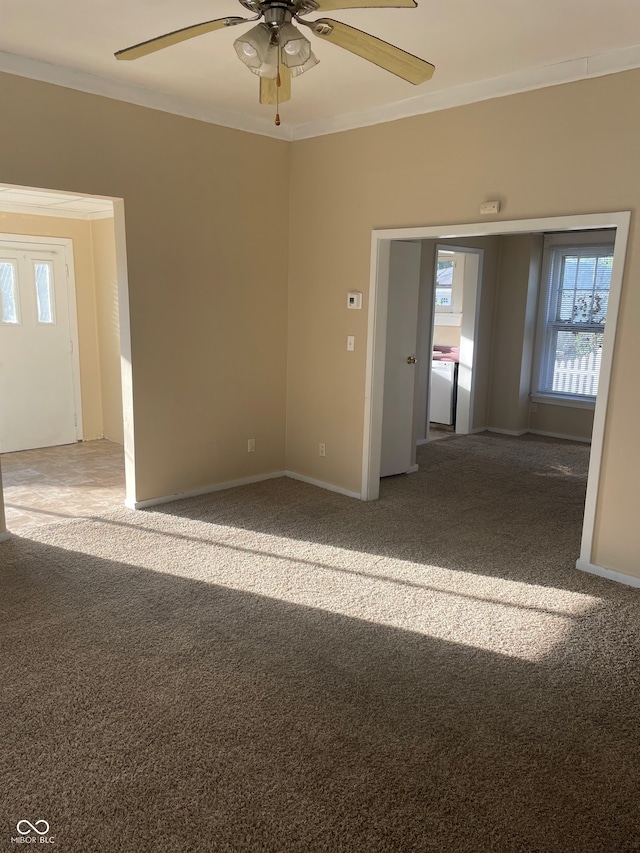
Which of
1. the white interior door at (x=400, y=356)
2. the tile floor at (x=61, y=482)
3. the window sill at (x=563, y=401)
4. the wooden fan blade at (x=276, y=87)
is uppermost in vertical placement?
the wooden fan blade at (x=276, y=87)

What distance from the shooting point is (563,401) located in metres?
7.40

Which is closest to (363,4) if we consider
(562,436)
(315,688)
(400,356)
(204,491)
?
(315,688)

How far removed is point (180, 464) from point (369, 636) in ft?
7.47

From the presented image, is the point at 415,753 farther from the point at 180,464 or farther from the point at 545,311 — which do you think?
the point at 545,311

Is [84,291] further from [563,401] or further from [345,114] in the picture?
[563,401]

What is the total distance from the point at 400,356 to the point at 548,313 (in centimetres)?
307

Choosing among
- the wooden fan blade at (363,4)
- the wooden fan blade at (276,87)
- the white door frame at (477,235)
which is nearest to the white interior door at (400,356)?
the white door frame at (477,235)

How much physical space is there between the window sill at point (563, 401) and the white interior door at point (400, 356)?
2673 millimetres

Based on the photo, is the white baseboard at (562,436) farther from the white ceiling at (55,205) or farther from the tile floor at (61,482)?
the white ceiling at (55,205)

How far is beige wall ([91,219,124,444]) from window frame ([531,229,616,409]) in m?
4.63

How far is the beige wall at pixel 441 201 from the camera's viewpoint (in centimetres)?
337

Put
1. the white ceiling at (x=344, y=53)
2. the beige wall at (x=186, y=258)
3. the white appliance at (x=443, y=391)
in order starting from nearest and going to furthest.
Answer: the white ceiling at (x=344, y=53), the beige wall at (x=186, y=258), the white appliance at (x=443, y=391)

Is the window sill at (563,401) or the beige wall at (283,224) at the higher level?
the beige wall at (283,224)

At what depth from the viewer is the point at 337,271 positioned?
4.82 meters
